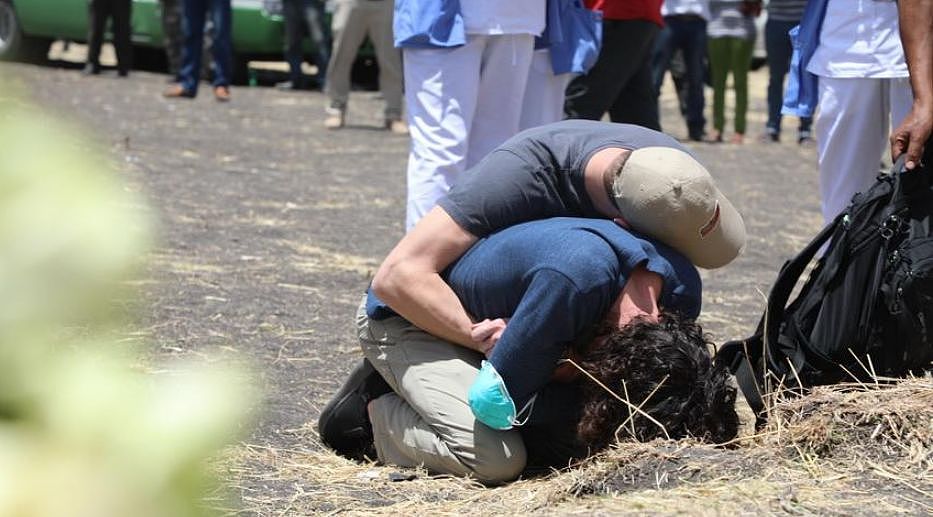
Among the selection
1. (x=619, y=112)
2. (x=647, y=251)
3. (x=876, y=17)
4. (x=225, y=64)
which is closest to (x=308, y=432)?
(x=647, y=251)

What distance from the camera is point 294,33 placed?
13406mm

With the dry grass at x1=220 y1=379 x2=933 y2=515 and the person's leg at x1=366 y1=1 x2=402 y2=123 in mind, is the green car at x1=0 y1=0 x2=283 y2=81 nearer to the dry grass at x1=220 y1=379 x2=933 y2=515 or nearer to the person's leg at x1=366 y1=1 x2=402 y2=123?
the person's leg at x1=366 y1=1 x2=402 y2=123

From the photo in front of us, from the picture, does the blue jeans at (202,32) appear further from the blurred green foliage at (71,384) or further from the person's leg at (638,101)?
the blurred green foliage at (71,384)

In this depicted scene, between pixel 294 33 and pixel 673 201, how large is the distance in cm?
1073

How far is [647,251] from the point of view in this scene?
3.06m

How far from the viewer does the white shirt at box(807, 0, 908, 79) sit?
392 cm

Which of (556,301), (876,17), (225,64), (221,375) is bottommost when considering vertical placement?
(225,64)

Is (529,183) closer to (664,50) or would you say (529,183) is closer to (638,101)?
(638,101)

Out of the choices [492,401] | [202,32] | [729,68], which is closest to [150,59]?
[202,32]

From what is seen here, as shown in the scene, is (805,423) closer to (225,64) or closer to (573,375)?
(573,375)

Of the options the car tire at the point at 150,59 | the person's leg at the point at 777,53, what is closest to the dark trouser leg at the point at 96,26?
the car tire at the point at 150,59

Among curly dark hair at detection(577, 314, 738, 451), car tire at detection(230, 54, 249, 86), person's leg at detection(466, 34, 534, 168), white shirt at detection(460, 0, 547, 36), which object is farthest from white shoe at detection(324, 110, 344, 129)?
curly dark hair at detection(577, 314, 738, 451)

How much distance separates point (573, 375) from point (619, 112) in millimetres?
3108

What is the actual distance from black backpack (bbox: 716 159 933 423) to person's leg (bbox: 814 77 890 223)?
607 millimetres
